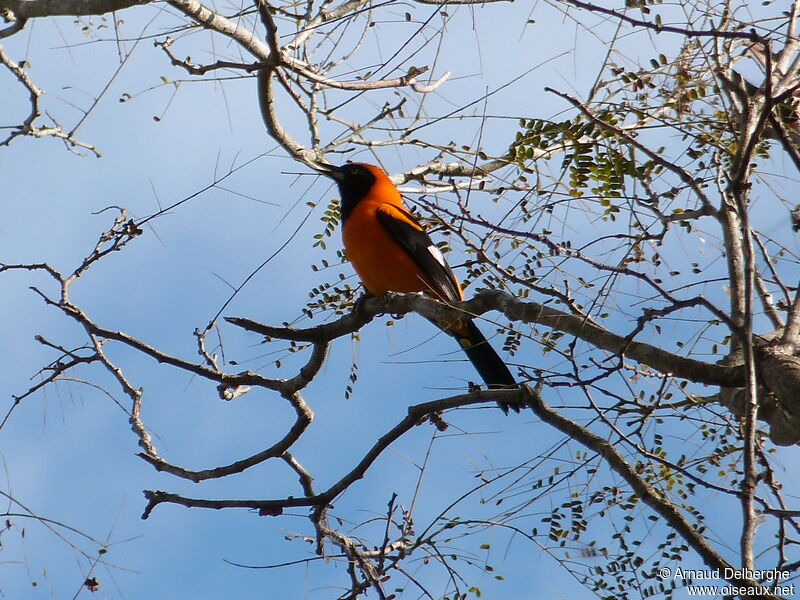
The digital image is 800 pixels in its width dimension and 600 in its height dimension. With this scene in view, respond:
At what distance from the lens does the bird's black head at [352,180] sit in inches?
215

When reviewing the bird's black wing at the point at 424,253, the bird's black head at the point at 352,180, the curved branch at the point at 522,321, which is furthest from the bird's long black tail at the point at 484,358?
the bird's black head at the point at 352,180

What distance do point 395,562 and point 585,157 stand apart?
5.03 feet

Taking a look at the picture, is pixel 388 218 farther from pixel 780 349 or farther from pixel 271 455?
pixel 780 349

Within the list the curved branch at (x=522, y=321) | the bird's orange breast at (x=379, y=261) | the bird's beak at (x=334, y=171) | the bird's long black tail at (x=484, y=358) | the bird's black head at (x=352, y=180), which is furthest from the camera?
the bird's black head at (x=352, y=180)

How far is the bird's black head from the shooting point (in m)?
5.46

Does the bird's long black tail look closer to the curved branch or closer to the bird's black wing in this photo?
the bird's black wing

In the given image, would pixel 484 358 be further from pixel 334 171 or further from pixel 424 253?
pixel 334 171

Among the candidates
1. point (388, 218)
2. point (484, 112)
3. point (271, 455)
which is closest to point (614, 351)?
point (484, 112)

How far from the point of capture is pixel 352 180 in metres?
5.66

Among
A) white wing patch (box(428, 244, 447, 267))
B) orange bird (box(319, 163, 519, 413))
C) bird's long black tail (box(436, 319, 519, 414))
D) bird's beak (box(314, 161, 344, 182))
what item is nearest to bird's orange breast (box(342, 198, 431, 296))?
orange bird (box(319, 163, 519, 413))

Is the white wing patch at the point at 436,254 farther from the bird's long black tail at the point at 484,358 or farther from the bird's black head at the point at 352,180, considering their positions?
the bird's black head at the point at 352,180

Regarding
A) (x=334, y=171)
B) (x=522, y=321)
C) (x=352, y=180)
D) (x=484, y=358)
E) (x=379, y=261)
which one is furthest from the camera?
(x=352, y=180)

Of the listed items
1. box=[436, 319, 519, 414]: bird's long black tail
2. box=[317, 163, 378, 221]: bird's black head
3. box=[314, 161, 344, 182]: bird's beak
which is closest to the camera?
box=[436, 319, 519, 414]: bird's long black tail

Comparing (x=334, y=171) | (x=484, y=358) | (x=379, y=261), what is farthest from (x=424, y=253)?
(x=334, y=171)
